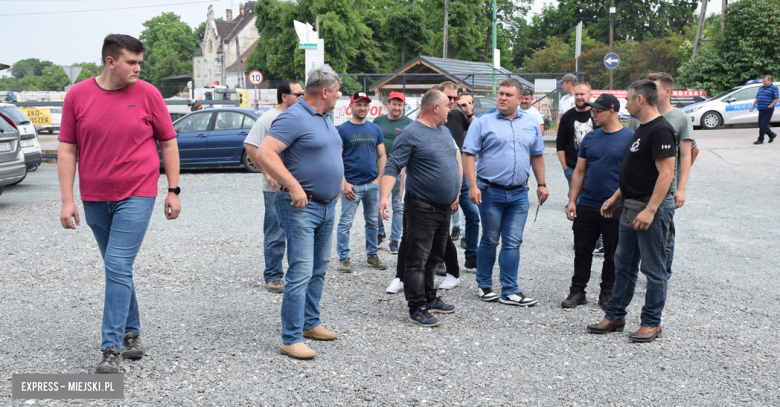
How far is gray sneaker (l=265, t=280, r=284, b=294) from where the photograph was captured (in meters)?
5.51

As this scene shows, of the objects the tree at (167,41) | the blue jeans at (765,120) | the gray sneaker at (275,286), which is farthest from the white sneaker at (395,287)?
the tree at (167,41)

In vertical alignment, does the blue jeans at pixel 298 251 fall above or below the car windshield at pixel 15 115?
below

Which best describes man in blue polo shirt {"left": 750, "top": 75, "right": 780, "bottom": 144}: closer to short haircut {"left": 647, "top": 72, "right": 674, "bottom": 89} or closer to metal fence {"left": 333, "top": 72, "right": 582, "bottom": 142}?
metal fence {"left": 333, "top": 72, "right": 582, "bottom": 142}

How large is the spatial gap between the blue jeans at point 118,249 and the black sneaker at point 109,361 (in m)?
0.03

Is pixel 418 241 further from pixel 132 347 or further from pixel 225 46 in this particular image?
pixel 225 46

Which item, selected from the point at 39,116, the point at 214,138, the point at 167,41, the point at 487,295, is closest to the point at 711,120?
the point at 214,138

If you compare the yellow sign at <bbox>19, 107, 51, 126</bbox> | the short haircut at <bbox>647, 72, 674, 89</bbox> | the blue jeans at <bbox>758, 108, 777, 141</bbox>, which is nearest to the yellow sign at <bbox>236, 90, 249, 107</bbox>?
the yellow sign at <bbox>19, 107, 51, 126</bbox>

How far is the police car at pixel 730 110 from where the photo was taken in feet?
70.3

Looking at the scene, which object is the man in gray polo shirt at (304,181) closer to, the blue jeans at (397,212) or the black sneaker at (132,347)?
the black sneaker at (132,347)

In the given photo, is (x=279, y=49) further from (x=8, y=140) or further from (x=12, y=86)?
(x=12, y=86)

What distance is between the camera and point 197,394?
3.41m

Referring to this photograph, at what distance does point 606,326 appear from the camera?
4.56m

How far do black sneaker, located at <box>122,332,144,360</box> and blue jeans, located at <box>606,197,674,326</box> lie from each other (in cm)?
331

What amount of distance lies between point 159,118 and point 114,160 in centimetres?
38
